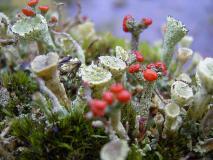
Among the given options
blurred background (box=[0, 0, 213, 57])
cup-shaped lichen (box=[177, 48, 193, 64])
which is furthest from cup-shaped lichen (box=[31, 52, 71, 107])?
blurred background (box=[0, 0, 213, 57])

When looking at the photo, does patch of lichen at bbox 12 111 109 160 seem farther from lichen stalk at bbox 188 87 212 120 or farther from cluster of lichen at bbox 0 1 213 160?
lichen stalk at bbox 188 87 212 120

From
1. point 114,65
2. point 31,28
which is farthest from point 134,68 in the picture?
point 31,28

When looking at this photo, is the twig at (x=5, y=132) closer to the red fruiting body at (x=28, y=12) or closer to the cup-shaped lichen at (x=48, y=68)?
the cup-shaped lichen at (x=48, y=68)

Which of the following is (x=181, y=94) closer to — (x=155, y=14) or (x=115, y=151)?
(x=115, y=151)

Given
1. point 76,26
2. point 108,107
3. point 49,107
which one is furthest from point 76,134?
point 76,26

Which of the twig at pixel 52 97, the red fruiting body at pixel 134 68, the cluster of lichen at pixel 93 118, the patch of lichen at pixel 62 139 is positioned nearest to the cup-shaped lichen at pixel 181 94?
the cluster of lichen at pixel 93 118

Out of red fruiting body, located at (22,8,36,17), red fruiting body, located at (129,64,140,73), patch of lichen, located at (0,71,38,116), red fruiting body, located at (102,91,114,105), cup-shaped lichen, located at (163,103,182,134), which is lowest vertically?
patch of lichen, located at (0,71,38,116)
